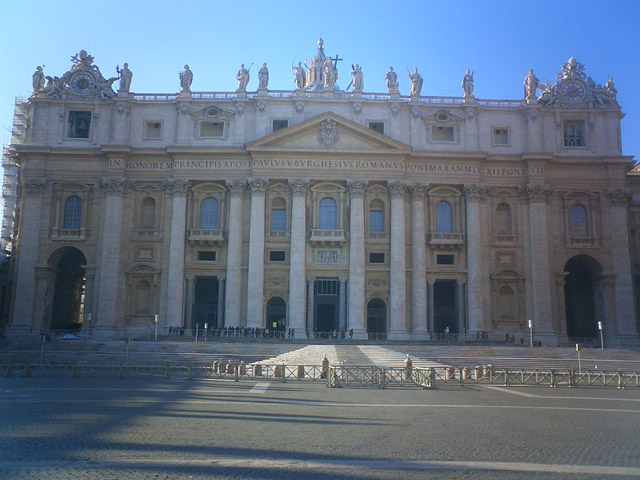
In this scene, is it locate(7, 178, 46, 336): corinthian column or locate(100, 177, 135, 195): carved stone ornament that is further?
locate(100, 177, 135, 195): carved stone ornament

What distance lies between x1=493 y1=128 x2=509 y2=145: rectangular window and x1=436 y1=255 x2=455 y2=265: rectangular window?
11545 millimetres

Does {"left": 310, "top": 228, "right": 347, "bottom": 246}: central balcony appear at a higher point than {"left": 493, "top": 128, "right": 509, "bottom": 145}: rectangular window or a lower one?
lower

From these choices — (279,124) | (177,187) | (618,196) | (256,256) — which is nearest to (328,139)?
(279,124)

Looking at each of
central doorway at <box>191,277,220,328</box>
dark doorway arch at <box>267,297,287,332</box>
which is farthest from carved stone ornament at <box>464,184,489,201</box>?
central doorway at <box>191,277,220,328</box>

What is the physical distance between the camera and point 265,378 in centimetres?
3041

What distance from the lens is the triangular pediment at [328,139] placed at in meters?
56.4

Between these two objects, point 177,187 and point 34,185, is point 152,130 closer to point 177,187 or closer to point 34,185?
point 177,187

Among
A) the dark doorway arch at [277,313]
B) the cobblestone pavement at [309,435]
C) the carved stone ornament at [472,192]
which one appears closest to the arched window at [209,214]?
the dark doorway arch at [277,313]

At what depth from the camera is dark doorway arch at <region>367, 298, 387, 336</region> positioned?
5678cm

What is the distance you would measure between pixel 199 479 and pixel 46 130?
2182 inches

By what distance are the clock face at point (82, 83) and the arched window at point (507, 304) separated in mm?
41245

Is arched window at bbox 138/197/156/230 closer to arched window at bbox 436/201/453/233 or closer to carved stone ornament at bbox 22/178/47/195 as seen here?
carved stone ornament at bbox 22/178/47/195

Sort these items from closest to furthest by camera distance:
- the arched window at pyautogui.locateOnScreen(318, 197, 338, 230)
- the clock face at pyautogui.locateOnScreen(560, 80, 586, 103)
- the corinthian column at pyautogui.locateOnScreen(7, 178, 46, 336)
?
the corinthian column at pyautogui.locateOnScreen(7, 178, 46, 336), the arched window at pyautogui.locateOnScreen(318, 197, 338, 230), the clock face at pyautogui.locateOnScreen(560, 80, 586, 103)

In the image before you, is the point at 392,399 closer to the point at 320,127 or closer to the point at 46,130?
the point at 320,127
